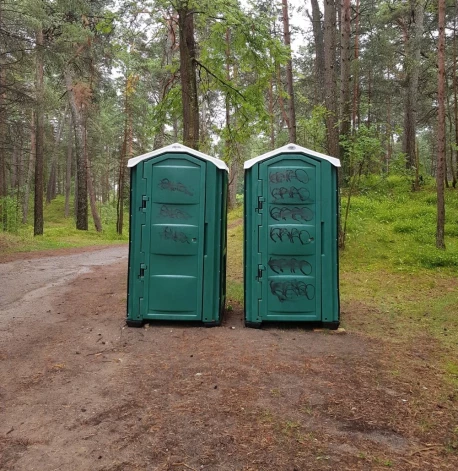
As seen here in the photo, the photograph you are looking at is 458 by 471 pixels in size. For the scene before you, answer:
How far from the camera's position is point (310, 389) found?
3.28 m

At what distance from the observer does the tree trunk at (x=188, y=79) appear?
7.71 meters

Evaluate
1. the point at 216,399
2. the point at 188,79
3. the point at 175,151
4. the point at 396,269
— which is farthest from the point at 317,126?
the point at 216,399

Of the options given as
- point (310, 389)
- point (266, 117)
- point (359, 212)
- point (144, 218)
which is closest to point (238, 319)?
point (144, 218)

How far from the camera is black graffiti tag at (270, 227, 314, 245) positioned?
4887 millimetres

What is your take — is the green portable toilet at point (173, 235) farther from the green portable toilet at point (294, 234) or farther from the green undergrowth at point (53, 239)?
the green undergrowth at point (53, 239)

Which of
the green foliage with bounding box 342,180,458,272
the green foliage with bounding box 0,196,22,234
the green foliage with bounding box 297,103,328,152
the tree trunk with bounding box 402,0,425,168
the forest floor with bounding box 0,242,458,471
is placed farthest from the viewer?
the tree trunk with bounding box 402,0,425,168

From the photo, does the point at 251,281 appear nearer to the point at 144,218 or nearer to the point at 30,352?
the point at 144,218

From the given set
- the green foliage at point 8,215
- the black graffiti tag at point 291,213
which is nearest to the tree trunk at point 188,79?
the black graffiti tag at point 291,213

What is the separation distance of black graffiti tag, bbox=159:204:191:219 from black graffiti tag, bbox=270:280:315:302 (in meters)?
1.34

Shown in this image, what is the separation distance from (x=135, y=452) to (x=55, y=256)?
34.3 feet

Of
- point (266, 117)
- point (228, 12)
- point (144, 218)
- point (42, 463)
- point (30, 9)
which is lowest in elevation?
point (42, 463)

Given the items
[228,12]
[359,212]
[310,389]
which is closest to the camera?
[310,389]

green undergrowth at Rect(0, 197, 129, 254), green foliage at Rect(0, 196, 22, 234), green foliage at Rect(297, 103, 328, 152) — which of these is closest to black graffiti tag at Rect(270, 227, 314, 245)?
green foliage at Rect(297, 103, 328, 152)

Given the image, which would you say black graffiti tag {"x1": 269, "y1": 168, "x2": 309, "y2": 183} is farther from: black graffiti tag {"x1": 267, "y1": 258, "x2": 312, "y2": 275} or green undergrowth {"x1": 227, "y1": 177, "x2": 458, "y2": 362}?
green undergrowth {"x1": 227, "y1": 177, "x2": 458, "y2": 362}
